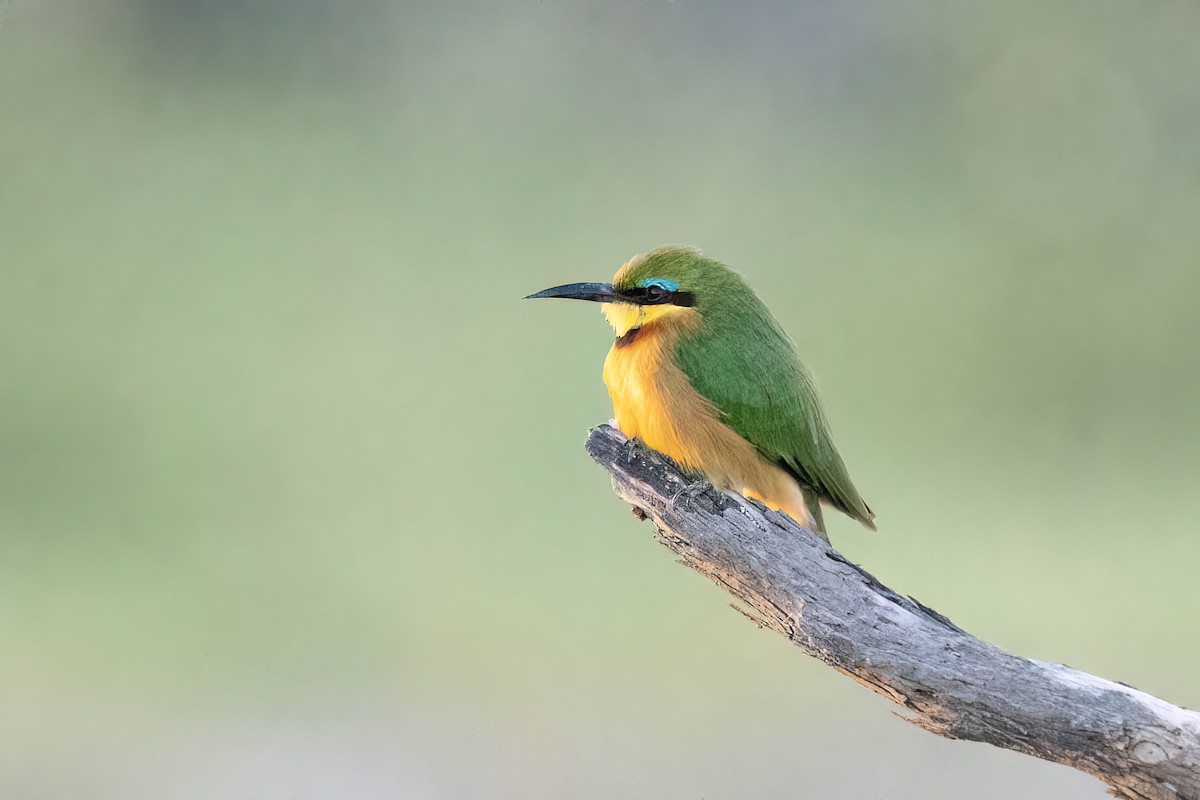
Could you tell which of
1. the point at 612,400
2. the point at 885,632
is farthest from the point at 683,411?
the point at 885,632

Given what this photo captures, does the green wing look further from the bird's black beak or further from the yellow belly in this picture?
the bird's black beak

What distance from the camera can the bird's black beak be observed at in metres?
1.58

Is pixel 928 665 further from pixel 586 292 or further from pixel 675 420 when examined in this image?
pixel 586 292

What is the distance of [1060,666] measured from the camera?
1.21m

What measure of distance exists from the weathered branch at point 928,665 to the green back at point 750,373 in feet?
0.62

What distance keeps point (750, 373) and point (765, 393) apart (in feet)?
0.12

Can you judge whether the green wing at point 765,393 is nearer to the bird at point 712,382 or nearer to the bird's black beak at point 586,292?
the bird at point 712,382

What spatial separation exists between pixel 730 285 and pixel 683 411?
223 mm

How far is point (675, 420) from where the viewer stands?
60.5 inches

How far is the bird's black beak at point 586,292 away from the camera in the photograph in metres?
1.58

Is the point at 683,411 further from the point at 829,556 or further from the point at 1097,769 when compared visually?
the point at 1097,769

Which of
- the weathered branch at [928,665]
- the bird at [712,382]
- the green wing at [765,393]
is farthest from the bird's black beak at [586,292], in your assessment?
the weathered branch at [928,665]

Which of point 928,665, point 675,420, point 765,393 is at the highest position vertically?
point 765,393

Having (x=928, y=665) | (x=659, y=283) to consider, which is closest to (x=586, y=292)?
(x=659, y=283)
